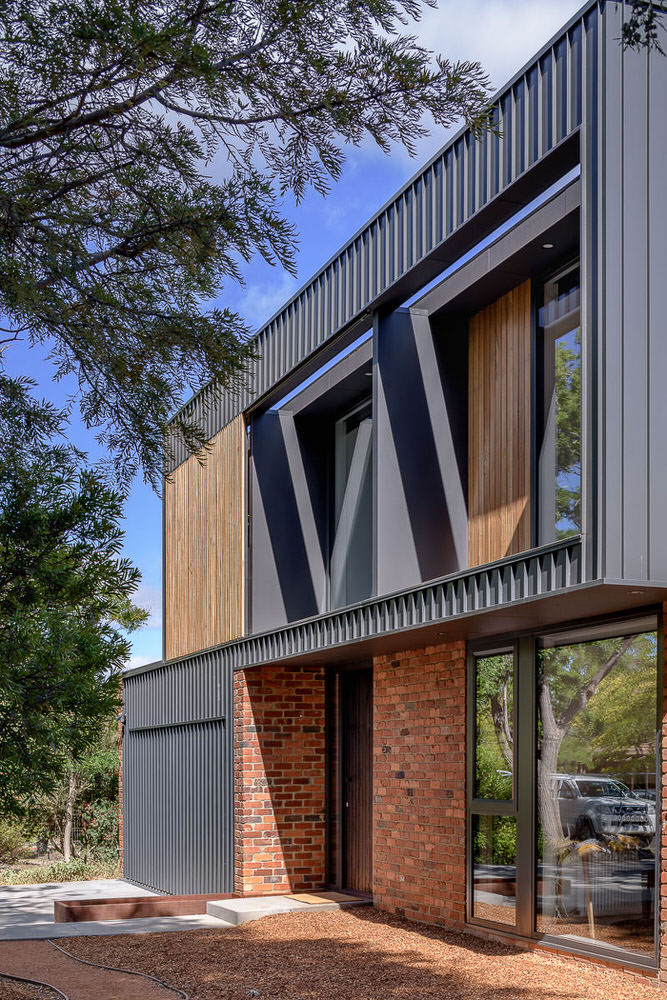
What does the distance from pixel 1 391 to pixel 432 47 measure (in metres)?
3.02

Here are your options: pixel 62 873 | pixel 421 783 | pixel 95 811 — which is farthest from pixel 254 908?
pixel 95 811

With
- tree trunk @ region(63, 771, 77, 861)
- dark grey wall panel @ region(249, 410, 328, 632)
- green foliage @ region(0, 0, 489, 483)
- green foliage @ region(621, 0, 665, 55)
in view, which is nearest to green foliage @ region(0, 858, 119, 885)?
tree trunk @ region(63, 771, 77, 861)

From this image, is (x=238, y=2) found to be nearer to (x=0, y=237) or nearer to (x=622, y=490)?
(x=0, y=237)

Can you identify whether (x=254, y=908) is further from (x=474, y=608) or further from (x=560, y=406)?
(x=560, y=406)

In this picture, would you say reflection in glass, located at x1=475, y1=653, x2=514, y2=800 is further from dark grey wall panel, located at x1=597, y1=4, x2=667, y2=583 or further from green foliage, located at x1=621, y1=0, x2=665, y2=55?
green foliage, located at x1=621, y1=0, x2=665, y2=55

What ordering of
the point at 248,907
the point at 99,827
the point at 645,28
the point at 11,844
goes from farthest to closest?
the point at 99,827 < the point at 11,844 < the point at 248,907 < the point at 645,28

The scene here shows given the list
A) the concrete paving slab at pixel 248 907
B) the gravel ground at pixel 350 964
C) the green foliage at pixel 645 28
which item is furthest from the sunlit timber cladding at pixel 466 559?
the green foliage at pixel 645 28

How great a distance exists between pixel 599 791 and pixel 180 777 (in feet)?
30.3

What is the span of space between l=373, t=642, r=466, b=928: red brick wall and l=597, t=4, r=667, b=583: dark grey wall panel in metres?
3.62

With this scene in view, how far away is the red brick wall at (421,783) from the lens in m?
10.2

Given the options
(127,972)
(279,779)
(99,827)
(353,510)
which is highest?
(353,510)

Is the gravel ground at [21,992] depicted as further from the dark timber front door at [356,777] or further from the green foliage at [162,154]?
the dark timber front door at [356,777]

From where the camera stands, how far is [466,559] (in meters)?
10.7

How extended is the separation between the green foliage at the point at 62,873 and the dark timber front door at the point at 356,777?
844 centimetres
